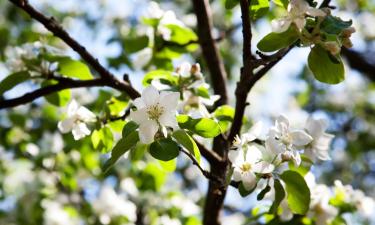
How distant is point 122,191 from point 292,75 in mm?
2626

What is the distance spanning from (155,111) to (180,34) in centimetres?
89

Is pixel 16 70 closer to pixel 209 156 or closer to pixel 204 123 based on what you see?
pixel 209 156

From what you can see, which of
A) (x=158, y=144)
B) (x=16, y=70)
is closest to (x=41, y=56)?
(x=16, y=70)

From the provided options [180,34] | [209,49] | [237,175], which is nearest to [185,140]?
[237,175]

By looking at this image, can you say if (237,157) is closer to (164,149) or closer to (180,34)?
(164,149)

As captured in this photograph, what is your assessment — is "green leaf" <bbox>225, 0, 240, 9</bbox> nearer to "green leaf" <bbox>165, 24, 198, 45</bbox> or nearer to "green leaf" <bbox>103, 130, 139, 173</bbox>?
"green leaf" <bbox>103, 130, 139, 173</bbox>

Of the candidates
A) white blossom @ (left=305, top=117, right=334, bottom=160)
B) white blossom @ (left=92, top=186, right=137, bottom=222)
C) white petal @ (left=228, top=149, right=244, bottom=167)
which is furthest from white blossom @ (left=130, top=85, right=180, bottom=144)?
white blossom @ (left=92, top=186, right=137, bottom=222)

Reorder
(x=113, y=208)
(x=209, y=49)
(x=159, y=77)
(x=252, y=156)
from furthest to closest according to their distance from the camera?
(x=113, y=208)
(x=209, y=49)
(x=159, y=77)
(x=252, y=156)

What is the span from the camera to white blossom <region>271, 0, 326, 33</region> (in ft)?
3.72

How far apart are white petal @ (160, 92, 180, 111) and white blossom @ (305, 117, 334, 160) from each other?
1.68ft

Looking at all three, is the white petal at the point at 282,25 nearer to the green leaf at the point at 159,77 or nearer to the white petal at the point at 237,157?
the white petal at the point at 237,157

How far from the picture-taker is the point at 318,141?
1612 millimetres

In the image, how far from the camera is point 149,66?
214 cm

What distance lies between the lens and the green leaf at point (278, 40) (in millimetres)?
1175
